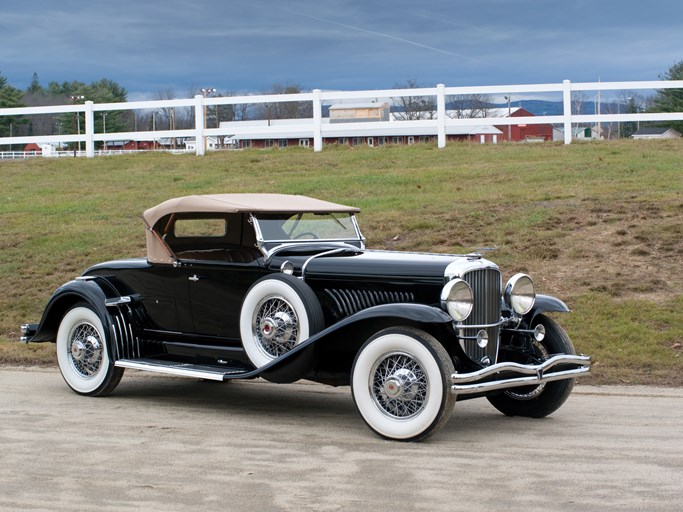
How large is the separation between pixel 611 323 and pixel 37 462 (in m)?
7.03

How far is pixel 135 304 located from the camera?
9062 mm

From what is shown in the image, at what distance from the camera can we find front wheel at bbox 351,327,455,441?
22.1 feet

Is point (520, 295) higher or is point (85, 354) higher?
point (520, 295)

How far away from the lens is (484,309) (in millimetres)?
7551

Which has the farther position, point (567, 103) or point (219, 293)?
point (567, 103)

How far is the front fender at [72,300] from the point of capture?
8.91 m

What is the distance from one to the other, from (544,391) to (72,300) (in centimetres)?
440

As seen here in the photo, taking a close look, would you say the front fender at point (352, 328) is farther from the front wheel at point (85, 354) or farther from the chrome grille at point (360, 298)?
the front wheel at point (85, 354)

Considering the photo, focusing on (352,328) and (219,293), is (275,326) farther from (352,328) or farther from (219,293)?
(219,293)

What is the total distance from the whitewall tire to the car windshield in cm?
79

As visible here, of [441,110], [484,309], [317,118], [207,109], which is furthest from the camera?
[207,109]

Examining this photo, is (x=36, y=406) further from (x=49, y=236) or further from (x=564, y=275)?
(x=49, y=236)

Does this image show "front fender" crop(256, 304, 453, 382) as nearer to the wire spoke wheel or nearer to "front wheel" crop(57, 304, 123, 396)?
the wire spoke wheel

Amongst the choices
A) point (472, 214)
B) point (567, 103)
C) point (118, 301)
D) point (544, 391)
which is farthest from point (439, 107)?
point (544, 391)
